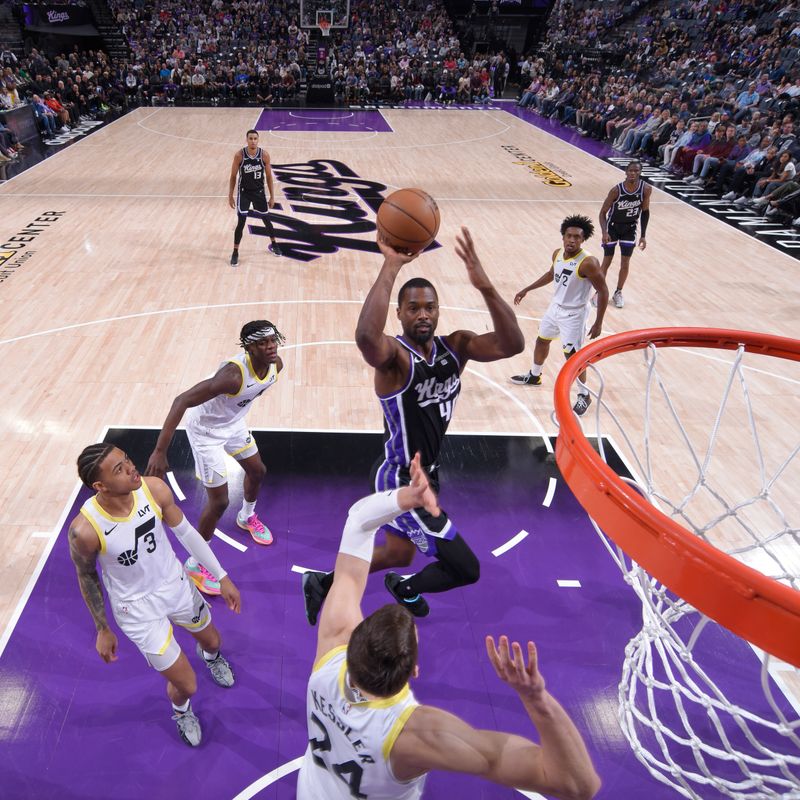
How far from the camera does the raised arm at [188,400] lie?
3.17 metres

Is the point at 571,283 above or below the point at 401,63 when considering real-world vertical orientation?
above

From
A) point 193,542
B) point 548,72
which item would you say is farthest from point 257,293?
point 548,72

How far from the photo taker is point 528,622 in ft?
12.1

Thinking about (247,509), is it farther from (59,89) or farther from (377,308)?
(59,89)

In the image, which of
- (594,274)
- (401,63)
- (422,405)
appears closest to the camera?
(422,405)

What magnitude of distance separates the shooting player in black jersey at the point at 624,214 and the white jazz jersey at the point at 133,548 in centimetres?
592

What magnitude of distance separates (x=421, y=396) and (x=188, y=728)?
6.20 ft

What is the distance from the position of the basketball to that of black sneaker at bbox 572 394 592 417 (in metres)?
2.50

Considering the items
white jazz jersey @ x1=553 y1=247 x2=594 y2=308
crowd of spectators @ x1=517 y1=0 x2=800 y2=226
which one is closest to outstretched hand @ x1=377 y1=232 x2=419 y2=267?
white jazz jersey @ x1=553 y1=247 x2=594 y2=308

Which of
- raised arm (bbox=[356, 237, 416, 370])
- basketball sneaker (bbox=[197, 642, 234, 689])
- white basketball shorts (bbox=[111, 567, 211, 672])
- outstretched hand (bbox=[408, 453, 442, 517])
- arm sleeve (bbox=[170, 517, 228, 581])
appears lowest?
basketball sneaker (bbox=[197, 642, 234, 689])

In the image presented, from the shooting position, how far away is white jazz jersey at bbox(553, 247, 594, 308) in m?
5.24

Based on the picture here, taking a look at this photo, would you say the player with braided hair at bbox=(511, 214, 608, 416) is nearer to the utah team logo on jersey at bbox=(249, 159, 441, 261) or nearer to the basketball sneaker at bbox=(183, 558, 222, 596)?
the utah team logo on jersey at bbox=(249, 159, 441, 261)

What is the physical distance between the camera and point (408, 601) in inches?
141

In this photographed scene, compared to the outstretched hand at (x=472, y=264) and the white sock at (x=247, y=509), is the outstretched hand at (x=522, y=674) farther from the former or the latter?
the white sock at (x=247, y=509)
